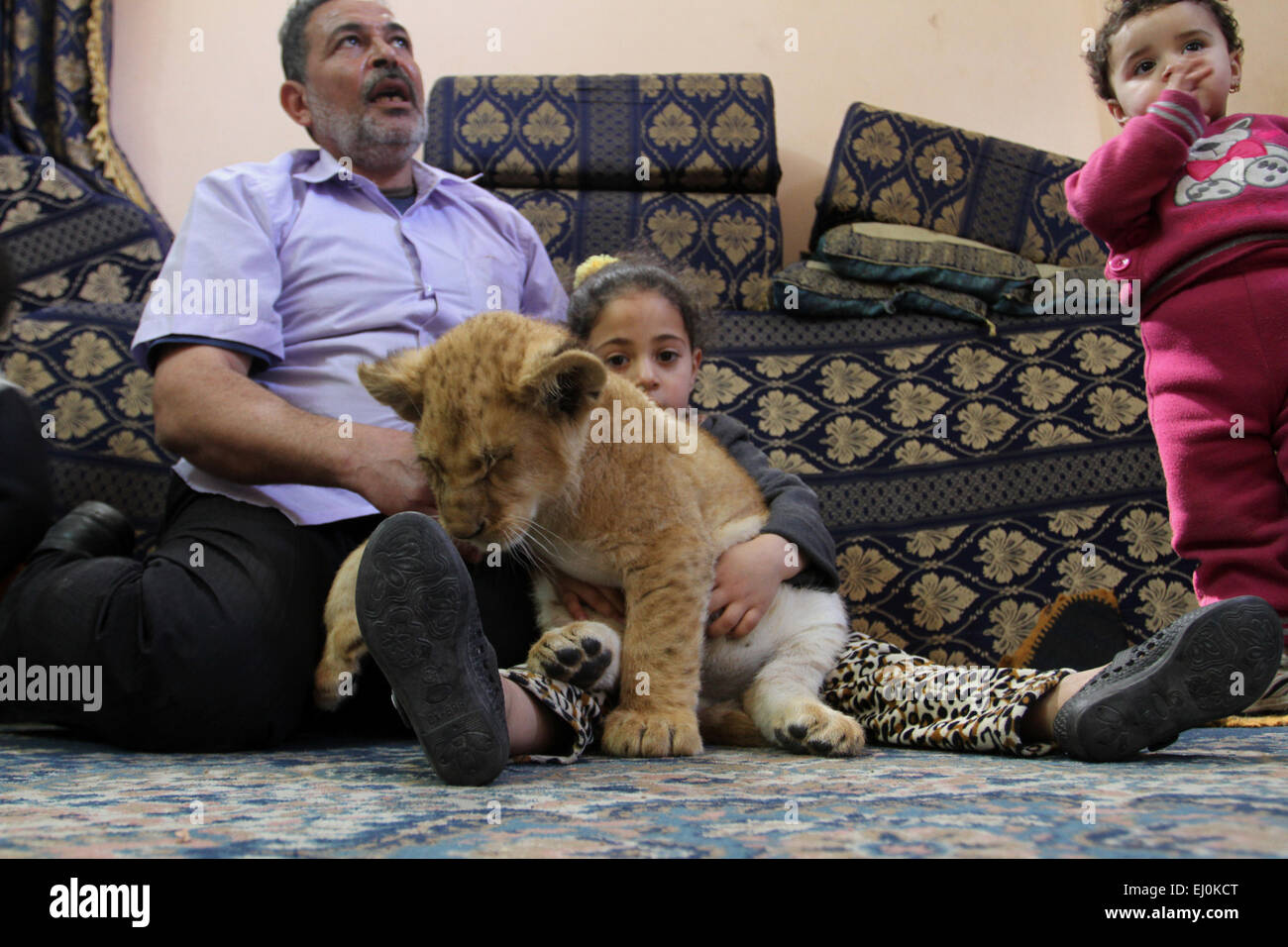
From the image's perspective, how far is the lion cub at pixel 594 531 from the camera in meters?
1.61

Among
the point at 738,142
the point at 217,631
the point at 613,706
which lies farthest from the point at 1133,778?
the point at 738,142

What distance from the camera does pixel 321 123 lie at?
265 cm

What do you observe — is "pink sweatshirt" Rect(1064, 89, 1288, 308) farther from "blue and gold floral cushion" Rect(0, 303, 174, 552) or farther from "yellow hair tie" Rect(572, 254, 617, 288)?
"blue and gold floral cushion" Rect(0, 303, 174, 552)

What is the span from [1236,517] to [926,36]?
9.57 feet

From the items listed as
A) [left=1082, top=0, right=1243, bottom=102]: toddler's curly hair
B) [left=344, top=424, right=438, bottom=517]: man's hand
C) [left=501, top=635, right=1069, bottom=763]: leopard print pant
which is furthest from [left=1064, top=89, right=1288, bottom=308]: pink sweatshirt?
[left=344, top=424, right=438, bottom=517]: man's hand

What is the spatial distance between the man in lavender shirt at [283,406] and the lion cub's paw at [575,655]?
11.0 inches

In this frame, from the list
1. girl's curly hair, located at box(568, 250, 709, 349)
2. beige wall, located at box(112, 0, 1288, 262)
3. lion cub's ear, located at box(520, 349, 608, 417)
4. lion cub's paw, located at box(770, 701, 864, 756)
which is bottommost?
lion cub's paw, located at box(770, 701, 864, 756)

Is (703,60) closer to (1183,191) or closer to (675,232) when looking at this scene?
(675,232)

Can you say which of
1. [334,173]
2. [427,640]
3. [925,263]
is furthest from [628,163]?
[427,640]

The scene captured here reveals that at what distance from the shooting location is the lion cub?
1608 millimetres

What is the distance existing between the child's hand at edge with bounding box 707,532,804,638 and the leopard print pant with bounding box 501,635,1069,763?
10.5 inches

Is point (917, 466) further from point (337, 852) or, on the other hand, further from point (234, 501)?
point (337, 852)

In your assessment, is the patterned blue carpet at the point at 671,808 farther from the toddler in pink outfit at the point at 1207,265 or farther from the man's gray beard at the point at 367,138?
the man's gray beard at the point at 367,138

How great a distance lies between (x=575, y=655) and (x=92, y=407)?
198 centimetres
